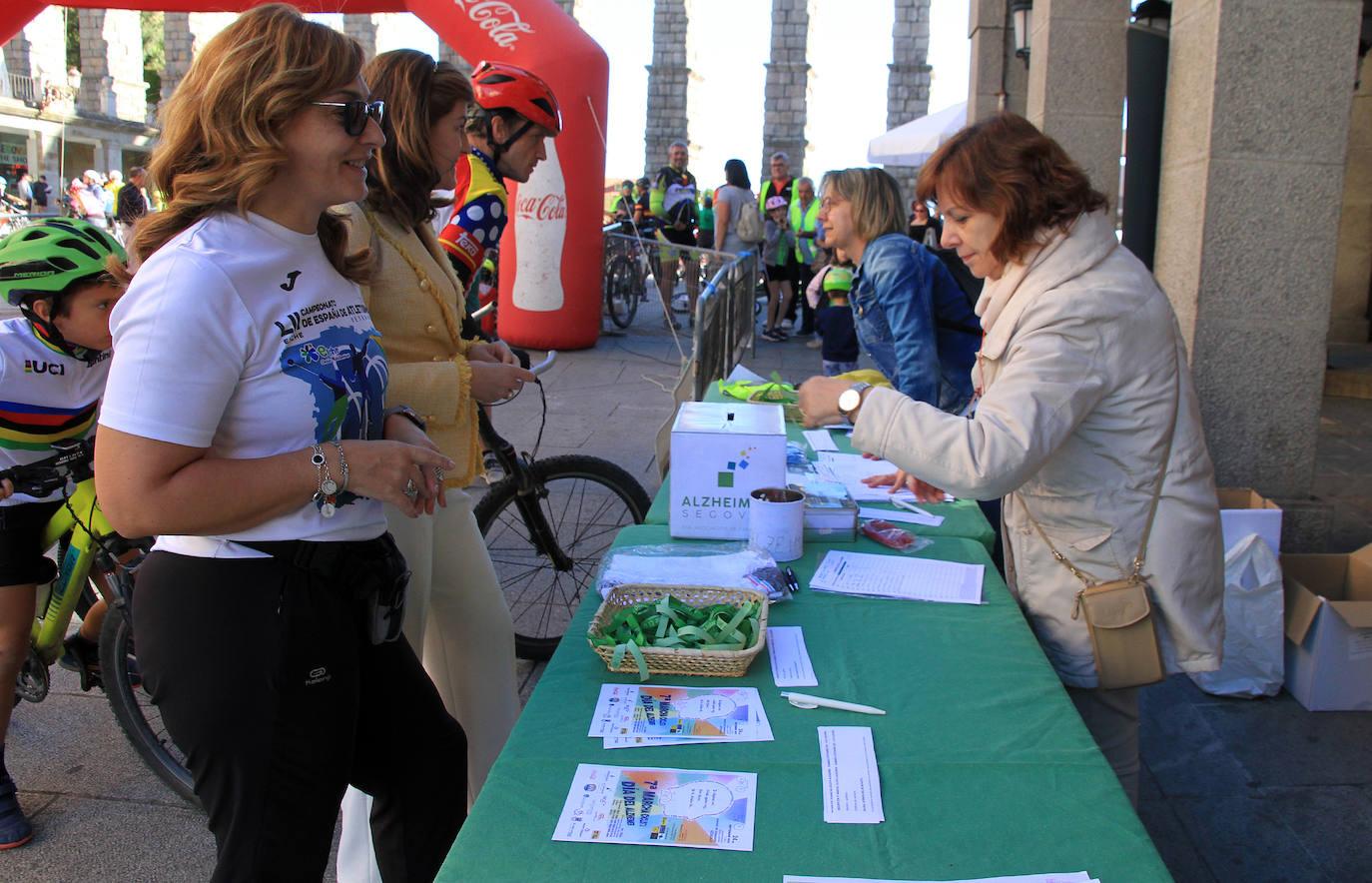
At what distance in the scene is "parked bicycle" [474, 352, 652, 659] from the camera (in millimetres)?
3543

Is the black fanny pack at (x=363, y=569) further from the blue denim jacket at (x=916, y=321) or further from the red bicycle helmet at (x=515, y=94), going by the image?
the blue denim jacket at (x=916, y=321)

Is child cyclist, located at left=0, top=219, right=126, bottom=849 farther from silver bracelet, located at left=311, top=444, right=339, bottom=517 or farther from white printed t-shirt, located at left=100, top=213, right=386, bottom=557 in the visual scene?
silver bracelet, located at left=311, top=444, right=339, bottom=517

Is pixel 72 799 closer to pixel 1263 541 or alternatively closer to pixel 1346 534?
pixel 1263 541

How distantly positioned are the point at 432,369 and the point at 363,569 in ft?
2.12

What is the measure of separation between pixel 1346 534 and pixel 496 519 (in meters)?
3.90

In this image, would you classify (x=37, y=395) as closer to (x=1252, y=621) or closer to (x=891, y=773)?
(x=891, y=773)

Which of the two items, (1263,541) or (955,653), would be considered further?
(1263,541)

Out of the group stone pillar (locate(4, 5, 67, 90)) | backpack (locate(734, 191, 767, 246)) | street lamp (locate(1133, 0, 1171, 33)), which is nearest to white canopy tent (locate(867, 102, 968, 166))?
backpack (locate(734, 191, 767, 246))

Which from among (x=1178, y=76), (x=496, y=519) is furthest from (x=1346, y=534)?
(x=496, y=519)

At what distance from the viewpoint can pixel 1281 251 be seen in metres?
3.86

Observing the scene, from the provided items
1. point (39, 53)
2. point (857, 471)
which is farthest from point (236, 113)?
point (39, 53)

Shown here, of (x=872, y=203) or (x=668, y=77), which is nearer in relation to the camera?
(x=872, y=203)

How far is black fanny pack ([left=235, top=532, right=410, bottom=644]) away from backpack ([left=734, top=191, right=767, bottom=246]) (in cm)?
1014

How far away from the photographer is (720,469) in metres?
2.40
